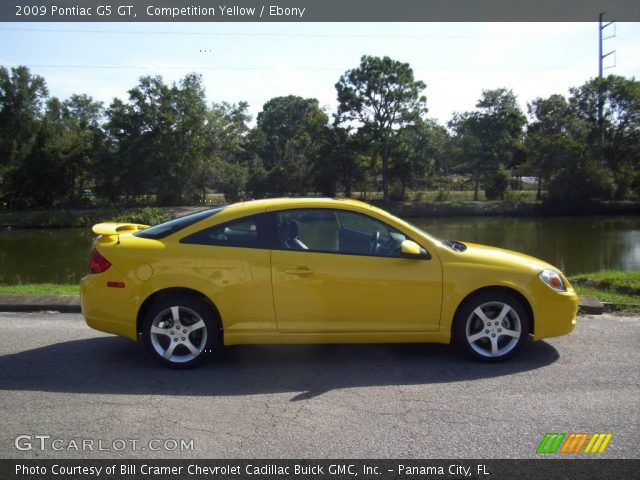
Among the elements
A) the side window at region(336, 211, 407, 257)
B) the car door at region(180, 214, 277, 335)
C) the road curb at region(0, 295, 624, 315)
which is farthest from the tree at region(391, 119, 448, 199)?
the car door at region(180, 214, 277, 335)

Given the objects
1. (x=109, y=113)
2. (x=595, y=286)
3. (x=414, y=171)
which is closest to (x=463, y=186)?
(x=414, y=171)

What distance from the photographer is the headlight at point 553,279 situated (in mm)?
5262

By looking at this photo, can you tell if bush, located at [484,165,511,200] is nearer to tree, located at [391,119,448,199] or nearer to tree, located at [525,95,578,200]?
tree, located at [525,95,578,200]

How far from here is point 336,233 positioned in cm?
526

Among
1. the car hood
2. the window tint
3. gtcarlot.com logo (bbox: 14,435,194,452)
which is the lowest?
gtcarlot.com logo (bbox: 14,435,194,452)

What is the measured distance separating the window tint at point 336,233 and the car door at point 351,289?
21 mm

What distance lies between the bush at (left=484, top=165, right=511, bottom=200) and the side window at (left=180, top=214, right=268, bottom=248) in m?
48.9

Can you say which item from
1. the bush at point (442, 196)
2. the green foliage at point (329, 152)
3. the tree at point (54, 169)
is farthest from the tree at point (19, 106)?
the bush at point (442, 196)

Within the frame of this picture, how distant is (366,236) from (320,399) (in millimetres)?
1625

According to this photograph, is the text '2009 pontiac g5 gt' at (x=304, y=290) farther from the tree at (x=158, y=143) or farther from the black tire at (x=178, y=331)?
the tree at (x=158, y=143)

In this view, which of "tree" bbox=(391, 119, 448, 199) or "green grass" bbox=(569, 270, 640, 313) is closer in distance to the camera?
"green grass" bbox=(569, 270, 640, 313)

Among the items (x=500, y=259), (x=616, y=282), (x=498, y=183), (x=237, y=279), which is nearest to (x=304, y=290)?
(x=237, y=279)

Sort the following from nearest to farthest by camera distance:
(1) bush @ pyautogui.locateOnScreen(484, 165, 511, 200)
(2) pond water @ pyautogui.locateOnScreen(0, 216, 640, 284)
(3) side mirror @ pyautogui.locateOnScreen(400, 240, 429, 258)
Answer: (3) side mirror @ pyautogui.locateOnScreen(400, 240, 429, 258) < (2) pond water @ pyautogui.locateOnScreen(0, 216, 640, 284) < (1) bush @ pyautogui.locateOnScreen(484, 165, 511, 200)

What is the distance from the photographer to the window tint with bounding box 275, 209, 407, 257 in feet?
17.0
